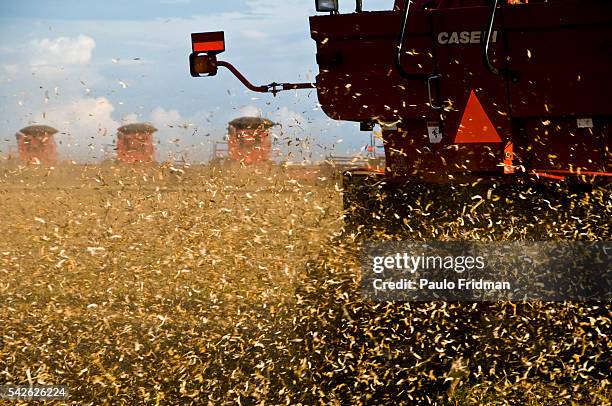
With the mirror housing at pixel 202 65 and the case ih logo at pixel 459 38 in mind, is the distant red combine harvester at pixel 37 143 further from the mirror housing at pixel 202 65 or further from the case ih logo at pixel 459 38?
the case ih logo at pixel 459 38

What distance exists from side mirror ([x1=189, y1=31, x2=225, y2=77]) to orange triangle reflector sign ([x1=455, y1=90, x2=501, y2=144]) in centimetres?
229

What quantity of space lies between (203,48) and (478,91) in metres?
2.45

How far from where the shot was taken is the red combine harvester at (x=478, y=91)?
193 inches

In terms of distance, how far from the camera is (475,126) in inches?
199

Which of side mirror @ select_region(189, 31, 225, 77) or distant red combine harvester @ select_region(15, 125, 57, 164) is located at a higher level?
side mirror @ select_region(189, 31, 225, 77)

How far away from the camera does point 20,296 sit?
227 inches

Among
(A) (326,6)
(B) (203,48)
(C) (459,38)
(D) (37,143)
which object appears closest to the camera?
(C) (459,38)

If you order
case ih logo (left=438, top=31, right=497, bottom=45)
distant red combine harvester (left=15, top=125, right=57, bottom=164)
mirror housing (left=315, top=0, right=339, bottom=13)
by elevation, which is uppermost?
mirror housing (left=315, top=0, right=339, bottom=13)

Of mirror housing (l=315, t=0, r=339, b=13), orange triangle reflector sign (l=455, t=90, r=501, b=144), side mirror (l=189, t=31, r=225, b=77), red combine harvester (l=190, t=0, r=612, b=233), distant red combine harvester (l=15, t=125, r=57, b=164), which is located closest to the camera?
red combine harvester (l=190, t=0, r=612, b=233)

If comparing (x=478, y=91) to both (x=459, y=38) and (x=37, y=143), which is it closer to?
(x=459, y=38)

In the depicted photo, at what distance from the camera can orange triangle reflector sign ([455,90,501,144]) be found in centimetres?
504

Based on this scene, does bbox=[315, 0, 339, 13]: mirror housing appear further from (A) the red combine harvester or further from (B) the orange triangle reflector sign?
(B) the orange triangle reflector sign

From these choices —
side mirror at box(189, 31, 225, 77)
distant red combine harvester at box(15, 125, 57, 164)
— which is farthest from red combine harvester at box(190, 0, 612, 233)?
distant red combine harvester at box(15, 125, 57, 164)

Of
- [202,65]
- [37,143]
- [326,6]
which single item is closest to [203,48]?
[202,65]
